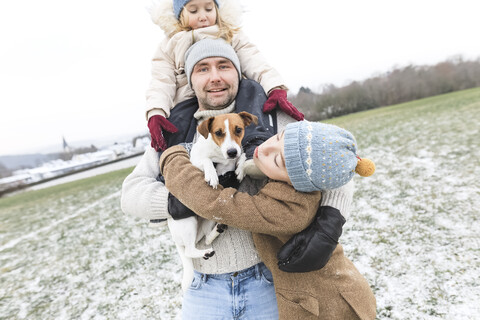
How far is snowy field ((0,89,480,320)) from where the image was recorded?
3.62m

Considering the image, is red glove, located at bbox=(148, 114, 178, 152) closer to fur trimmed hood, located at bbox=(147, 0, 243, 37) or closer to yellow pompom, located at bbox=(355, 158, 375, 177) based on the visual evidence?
fur trimmed hood, located at bbox=(147, 0, 243, 37)

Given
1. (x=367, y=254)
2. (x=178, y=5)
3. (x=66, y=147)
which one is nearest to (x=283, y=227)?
(x=178, y=5)

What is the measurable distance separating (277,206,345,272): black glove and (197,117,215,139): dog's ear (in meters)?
0.90

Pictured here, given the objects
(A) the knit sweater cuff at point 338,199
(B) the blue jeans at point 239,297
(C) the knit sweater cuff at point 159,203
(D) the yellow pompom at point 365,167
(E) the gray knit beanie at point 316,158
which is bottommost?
(B) the blue jeans at point 239,297

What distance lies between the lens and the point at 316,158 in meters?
1.26

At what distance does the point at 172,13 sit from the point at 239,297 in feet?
7.47

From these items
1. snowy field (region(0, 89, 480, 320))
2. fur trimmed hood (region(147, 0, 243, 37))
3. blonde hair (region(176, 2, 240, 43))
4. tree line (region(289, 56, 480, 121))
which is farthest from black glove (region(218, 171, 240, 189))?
tree line (region(289, 56, 480, 121))

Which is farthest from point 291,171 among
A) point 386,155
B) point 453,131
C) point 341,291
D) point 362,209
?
point 453,131

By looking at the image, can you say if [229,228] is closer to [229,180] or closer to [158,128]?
[229,180]

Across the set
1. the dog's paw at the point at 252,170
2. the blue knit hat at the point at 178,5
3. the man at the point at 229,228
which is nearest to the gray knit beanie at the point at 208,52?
the man at the point at 229,228

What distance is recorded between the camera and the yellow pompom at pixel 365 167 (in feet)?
4.43

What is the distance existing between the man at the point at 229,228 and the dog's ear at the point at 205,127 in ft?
0.46

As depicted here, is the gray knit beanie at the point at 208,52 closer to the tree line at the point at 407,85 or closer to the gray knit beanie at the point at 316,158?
the gray knit beanie at the point at 316,158

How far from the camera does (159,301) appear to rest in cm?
427
